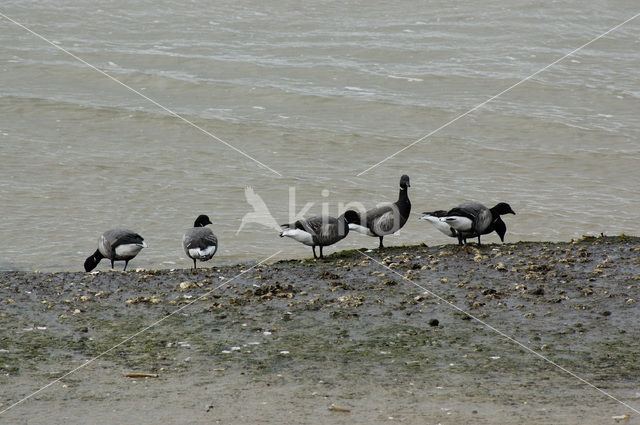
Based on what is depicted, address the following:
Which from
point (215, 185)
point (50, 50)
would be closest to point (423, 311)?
point (215, 185)

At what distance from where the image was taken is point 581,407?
6039mm

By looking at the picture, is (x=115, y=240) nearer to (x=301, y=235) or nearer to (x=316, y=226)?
(x=301, y=235)

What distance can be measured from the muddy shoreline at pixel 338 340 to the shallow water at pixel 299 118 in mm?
3472

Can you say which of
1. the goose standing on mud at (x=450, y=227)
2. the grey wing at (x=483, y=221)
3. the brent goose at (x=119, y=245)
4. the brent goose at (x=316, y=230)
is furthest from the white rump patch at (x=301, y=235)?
the grey wing at (x=483, y=221)

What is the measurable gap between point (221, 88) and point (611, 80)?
1237cm

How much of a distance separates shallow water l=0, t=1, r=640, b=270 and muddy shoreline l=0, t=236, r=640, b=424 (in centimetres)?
347

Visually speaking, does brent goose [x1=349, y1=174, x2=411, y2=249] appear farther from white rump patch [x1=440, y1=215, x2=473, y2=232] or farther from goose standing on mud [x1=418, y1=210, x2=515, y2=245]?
white rump patch [x1=440, y1=215, x2=473, y2=232]

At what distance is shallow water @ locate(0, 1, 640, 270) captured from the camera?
15.1 m

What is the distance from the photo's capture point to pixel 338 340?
7.55 metres

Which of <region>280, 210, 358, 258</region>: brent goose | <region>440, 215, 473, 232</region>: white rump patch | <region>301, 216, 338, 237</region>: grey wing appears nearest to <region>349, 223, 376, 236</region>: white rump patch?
<region>280, 210, 358, 258</region>: brent goose

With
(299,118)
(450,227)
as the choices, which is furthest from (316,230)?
(299,118)

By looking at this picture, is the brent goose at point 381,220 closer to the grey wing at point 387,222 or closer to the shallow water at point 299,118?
the grey wing at point 387,222

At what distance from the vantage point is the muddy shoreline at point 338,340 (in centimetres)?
615

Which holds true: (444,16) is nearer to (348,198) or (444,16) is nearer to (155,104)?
(155,104)
